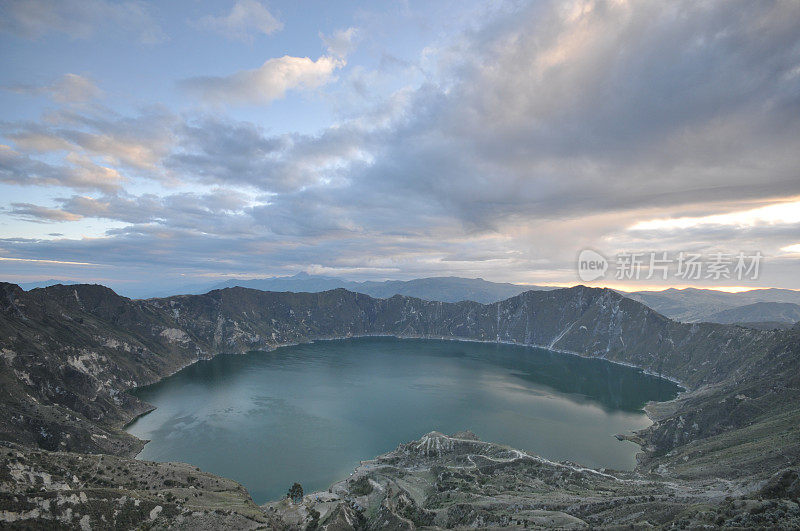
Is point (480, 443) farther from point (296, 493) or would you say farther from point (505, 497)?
point (296, 493)

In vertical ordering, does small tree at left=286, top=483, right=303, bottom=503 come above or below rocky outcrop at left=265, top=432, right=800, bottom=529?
below

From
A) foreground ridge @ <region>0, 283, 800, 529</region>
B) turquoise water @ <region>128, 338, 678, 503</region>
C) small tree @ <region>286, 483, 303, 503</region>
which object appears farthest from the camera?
turquoise water @ <region>128, 338, 678, 503</region>

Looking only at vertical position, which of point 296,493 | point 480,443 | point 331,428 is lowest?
point 331,428

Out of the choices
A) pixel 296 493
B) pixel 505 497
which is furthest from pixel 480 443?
pixel 296 493

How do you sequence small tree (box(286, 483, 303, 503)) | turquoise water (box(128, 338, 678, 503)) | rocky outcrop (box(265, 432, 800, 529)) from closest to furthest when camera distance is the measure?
rocky outcrop (box(265, 432, 800, 529)) → small tree (box(286, 483, 303, 503)) → turquoise water (box(128, 338, 678, 503))

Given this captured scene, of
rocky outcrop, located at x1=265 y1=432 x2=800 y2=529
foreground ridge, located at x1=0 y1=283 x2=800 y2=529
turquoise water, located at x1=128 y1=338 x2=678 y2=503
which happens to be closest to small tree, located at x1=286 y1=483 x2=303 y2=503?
rocky outcrop, located at x1=265 y1=432 x2=800 y2=529

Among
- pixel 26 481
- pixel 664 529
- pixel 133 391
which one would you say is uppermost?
pixel 664 529

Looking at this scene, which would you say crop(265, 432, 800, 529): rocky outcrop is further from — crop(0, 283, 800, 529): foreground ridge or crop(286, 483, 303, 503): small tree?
crop(286, 483, 303, 503): small tree

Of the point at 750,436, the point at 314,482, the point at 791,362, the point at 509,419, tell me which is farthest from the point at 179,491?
the point at 791,362

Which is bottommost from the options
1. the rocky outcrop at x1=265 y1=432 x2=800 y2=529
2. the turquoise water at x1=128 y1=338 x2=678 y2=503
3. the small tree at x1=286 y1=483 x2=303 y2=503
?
the turquoise water at x1=128 y1=338 x2=678 y2=503

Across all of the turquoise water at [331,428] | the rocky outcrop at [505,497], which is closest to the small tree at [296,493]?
the rocky outcrop at [505,497]

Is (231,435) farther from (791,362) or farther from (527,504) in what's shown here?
Result: (791,362)
